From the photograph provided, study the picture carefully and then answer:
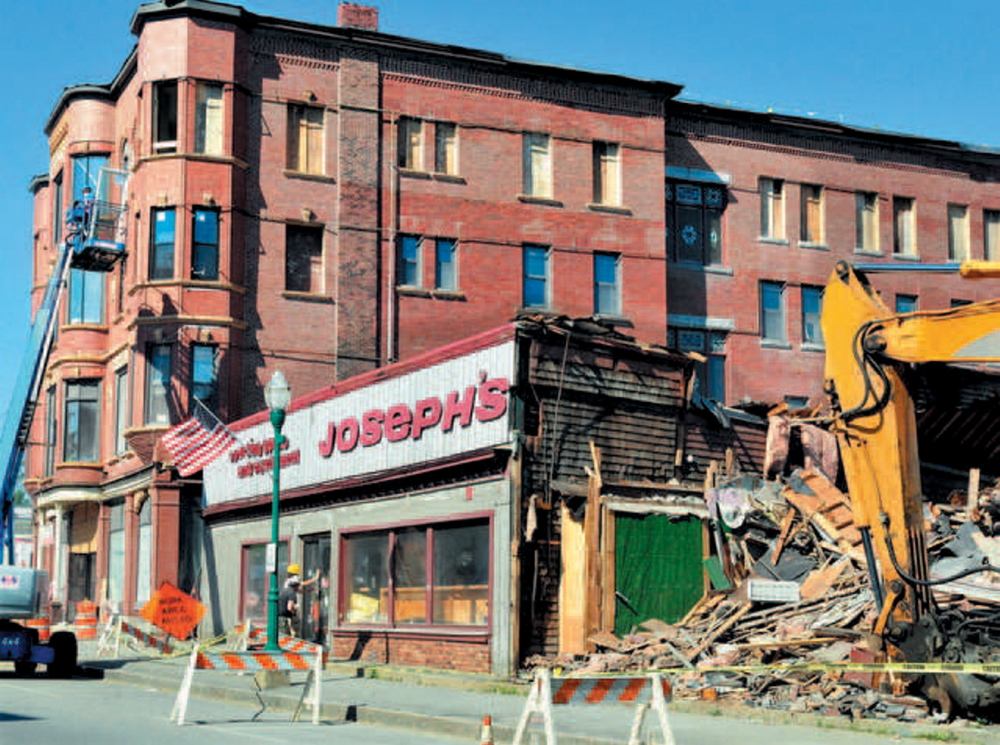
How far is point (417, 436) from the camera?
2480 centimetres

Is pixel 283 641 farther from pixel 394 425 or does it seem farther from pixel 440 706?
pixel 440 706

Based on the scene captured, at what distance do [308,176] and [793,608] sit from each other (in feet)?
73.2

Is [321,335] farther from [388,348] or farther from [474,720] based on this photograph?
[474,720]

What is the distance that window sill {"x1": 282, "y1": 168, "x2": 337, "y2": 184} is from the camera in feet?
127

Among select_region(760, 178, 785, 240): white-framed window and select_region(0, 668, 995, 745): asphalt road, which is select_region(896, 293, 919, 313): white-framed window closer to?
select_region(760, 178, 785, 240): white-framed window

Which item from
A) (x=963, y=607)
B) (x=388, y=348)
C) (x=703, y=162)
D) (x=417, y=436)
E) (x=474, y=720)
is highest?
(x=703, y=162)

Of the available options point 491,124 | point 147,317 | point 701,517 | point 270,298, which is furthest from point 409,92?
point 701,517

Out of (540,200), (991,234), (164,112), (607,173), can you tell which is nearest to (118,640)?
(164,112)

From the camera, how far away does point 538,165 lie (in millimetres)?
41312

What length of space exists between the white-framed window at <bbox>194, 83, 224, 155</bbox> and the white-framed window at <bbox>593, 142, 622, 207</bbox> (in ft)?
36.1

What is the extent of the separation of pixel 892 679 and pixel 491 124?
27.3 meters

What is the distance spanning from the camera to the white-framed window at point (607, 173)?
137ft

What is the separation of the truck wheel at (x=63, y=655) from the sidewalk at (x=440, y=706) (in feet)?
2.24

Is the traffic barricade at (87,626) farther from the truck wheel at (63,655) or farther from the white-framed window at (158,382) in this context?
→ the truck wheel at (63,655)
